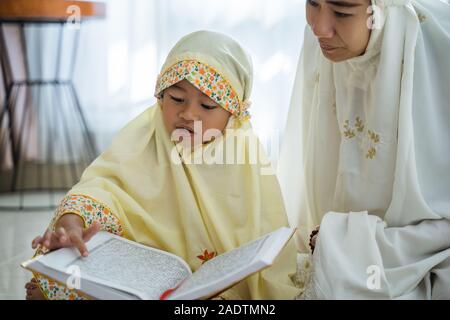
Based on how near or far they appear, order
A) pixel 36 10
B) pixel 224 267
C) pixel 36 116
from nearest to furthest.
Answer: pixel 224 267 → pixel 36 10 → pixel 36 116

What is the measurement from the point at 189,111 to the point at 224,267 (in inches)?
18.2

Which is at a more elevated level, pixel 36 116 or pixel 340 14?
pixel 340 14

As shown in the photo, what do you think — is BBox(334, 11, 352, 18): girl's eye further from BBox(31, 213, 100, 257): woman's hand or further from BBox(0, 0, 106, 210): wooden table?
BBox(0, 0, 106, 210): wooden table

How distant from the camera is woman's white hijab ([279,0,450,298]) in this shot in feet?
4.10

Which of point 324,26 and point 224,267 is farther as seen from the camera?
point 324,26

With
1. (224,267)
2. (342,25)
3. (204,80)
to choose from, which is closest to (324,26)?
(342,25)

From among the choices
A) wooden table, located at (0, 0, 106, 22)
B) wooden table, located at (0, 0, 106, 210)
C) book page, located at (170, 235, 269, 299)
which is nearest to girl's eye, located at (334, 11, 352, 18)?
book page, located at (170, 235, 269, 299)

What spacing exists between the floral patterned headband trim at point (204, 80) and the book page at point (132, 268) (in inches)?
15.9

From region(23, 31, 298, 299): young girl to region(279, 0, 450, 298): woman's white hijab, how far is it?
21 cm

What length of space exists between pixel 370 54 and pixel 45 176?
92.6 inches

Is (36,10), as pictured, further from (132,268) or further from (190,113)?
(132,268)

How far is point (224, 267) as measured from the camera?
112 cm
